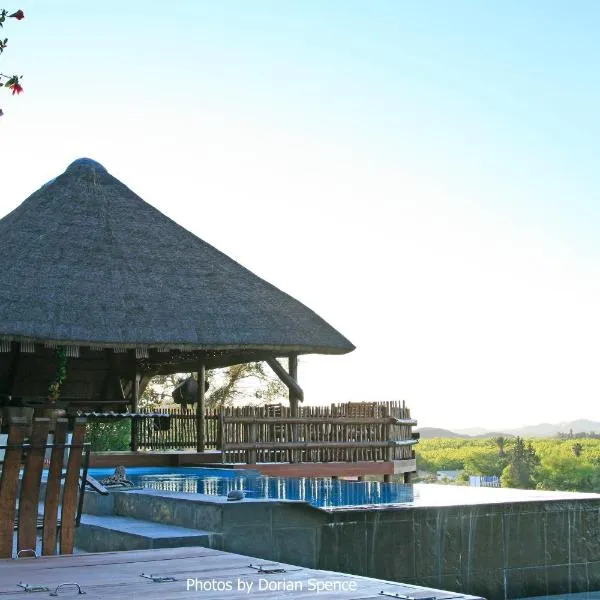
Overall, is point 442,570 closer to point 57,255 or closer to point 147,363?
point 57,255

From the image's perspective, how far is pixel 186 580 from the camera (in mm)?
3885

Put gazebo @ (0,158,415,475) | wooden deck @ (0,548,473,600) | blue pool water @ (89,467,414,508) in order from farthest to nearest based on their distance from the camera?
gazebo @ (0,158,415,475), blue pool water @ (89,467,414,508), wooden deck @ (0,548,473,600)

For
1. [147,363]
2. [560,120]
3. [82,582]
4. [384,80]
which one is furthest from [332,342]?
[82,582]

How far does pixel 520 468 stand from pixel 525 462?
A: 0.42 m

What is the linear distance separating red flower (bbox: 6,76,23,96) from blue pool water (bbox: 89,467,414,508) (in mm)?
3445

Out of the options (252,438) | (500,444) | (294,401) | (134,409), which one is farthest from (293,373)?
(500,444)

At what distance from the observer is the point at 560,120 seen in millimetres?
24156

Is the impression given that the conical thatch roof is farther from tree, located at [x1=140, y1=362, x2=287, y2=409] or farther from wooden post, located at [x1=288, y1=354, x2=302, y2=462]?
tree, located at [x1=140, y1=362, x2=287, y2=409]

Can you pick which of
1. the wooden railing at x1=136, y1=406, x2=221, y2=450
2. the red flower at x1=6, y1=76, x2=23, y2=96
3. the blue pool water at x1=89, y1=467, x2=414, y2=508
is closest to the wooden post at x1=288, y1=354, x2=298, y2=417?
the wooden railing at x1=136, y1=406, x2=221, y2=450

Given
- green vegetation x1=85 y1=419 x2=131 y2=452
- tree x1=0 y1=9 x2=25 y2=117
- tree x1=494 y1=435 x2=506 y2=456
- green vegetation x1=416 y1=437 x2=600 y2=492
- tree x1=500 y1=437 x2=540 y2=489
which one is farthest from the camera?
tree x1=494 y1=435 x2=506 y2=456

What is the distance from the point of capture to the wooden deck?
11.8ft

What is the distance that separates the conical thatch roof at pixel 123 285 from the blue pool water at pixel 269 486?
7.39ft

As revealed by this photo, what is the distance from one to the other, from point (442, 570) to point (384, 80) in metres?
14.8

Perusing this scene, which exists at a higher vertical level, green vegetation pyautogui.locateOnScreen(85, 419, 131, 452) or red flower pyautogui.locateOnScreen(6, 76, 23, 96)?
red flower pyautogui.locateOnScreen(6, 76, 23, 96)
